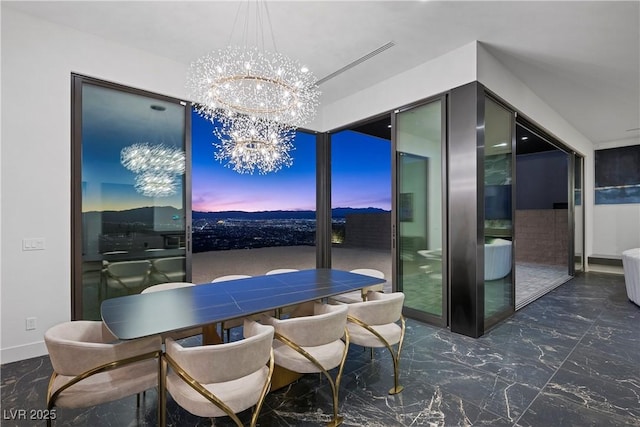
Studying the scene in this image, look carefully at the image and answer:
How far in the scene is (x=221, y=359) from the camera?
54.3 inches

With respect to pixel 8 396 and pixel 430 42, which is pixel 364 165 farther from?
pixel 8 396

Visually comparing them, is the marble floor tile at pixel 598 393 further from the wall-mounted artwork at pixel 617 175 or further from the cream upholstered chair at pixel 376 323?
the wall-mounted artwork at pixel 617 175

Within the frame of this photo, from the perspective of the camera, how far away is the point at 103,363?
5.07ft

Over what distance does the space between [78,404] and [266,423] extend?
1.05 metres

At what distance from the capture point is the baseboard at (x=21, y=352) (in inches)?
107

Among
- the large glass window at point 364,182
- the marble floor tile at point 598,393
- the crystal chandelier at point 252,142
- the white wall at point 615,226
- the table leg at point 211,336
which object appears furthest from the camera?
the large glass window at point 364,182

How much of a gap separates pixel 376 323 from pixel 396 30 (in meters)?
2.97

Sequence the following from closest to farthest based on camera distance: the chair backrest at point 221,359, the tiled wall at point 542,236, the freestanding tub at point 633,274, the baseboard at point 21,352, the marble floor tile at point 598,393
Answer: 1. the chair backrest at point 221,359
2. the marble floor tile at point 598,393
3. the baseboard at point 21,352
4. the freestanding tub at point 633,274
5. the tiled wall at point 542,236

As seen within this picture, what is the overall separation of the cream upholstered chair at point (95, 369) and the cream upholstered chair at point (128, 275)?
179cm

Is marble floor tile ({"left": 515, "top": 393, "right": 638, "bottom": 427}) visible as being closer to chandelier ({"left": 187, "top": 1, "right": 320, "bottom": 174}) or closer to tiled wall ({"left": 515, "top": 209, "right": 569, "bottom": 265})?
chandelier ({"left": 187, "top": 1, "right": 320, "bottom": 174})

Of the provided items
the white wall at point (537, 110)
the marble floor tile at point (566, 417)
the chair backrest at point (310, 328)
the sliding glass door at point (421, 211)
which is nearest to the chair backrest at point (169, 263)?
the chair backrest at point (310, 328)

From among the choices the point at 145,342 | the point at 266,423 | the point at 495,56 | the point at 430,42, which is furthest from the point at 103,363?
the point at 495,56

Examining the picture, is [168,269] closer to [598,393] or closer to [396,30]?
[396,30]

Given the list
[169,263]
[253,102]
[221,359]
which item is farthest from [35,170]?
[221,359]
